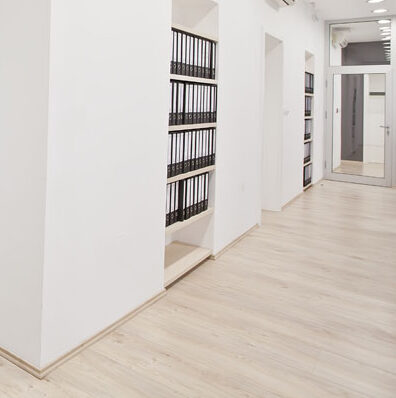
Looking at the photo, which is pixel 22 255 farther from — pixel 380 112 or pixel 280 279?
pixel 380 112

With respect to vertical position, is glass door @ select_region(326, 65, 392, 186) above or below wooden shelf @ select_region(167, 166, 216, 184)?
above

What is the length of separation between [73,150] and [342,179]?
6.63 meters

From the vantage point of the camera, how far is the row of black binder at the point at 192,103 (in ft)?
9.60

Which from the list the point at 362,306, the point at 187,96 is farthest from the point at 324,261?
the point at 187,96

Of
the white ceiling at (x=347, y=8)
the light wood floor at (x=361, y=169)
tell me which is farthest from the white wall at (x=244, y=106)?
the light wood floor at (x=361, y=169)

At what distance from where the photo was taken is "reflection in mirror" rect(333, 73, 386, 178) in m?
7.47

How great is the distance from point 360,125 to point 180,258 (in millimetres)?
5577

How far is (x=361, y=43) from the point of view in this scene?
24.8 ft

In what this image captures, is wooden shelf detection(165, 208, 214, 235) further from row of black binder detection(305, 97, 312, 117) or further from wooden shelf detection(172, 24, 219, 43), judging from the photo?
row of black binder detection(305, 97, 312, 117)

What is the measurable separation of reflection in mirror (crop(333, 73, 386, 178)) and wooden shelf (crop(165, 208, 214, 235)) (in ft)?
16.5

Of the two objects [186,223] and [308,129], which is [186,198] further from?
[308,129]

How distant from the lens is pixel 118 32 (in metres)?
2.21

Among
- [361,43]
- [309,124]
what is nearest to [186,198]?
[309,124]

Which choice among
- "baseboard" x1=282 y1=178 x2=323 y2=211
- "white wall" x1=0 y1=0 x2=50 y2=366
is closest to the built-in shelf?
"white wall" x1=0 y1=0 x2=50 y2=366
